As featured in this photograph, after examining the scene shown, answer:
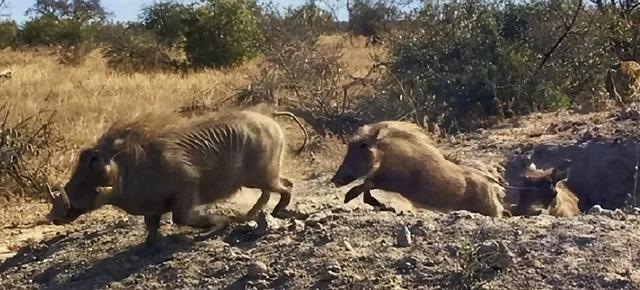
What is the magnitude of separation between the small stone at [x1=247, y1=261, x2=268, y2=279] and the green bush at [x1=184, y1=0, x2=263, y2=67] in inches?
769

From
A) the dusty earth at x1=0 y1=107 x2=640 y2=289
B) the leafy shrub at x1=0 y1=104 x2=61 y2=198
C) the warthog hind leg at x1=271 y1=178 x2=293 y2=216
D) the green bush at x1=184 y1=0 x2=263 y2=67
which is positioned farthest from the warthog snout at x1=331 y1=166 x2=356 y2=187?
the green bush at x1=184 y1=0 x2=263 y2=67

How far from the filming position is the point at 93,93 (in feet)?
55.4

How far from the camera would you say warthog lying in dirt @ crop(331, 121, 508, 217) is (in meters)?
7.68

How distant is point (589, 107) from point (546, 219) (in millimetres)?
7891

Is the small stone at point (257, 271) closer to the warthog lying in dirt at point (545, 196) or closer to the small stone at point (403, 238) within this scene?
the small stone at point (403, 238)

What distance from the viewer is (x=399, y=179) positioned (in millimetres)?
7695

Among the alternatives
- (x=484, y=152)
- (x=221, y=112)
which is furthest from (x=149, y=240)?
(x=484, y=152)

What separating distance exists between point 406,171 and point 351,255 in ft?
6.72

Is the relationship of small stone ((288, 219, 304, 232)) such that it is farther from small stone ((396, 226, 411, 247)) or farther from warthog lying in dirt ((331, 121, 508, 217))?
warthog lying in dirt ((331, 121, 508, 217))

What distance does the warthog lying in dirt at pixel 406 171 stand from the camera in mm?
7680

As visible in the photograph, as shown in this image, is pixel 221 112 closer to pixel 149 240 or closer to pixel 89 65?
pixel 149 240

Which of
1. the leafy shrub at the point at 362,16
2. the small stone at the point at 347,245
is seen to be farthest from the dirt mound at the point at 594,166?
the leafy shrub at the point at 362,16

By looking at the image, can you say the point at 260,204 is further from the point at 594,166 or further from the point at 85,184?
the point at 594,166

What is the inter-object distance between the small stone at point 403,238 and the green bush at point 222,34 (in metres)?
19.5
